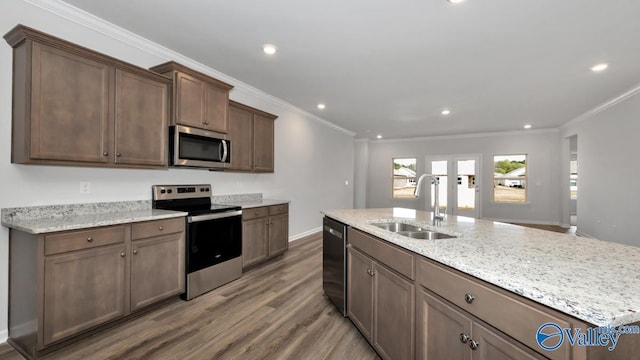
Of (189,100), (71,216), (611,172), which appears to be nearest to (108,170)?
(71,216)

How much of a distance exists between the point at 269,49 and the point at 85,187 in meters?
2.24

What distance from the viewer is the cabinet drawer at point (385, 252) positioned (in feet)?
5.30

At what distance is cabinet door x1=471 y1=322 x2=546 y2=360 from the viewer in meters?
0.99

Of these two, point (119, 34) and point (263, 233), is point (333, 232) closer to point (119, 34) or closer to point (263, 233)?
point (263, 233)

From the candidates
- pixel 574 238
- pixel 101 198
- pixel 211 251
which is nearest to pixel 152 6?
pixel 101 198

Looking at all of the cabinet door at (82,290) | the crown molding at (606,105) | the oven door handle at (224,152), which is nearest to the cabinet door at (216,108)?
the oven door handle at (224,152)

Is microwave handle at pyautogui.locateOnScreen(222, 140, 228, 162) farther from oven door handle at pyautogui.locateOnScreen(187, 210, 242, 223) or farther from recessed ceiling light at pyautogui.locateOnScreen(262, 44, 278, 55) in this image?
recessed ceiling light at pyautogui.locateOnScreen(262, 44, 278, 55)

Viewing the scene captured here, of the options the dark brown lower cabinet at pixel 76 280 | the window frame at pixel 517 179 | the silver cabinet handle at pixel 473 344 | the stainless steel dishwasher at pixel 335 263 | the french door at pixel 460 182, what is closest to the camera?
the silver cabinet handle at pixel 473 344

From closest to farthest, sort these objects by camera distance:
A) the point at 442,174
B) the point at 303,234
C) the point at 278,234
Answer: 1. the point at 278,234
2. the point at 303,234
3. the point at 442,174

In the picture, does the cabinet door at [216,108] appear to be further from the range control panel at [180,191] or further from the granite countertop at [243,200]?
the granite countertop at [243,200]

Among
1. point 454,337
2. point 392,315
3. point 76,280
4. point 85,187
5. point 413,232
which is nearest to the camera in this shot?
point 454,337

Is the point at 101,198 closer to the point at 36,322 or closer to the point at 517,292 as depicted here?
the point at 36,322

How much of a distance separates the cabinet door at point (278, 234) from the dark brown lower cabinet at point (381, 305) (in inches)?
75.5

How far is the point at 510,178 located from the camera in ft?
27.5
